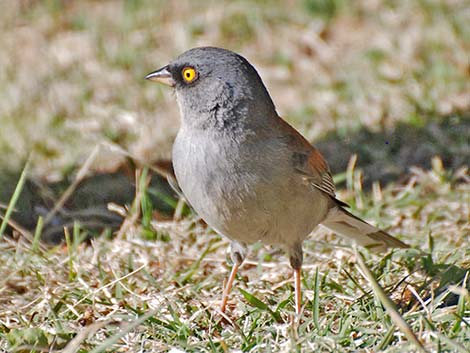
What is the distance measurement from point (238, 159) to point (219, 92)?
43 cm

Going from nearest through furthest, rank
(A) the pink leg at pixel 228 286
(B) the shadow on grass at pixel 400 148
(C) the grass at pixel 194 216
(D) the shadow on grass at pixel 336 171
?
1. (C) the grass at pixel 194 216
2. (A) the pink leg at pixel 228 286
3. (D) the shadow on grass at pixel 336 171
4. (B) the shadow on grass at pixel 400 148

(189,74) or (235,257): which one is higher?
(189,74)

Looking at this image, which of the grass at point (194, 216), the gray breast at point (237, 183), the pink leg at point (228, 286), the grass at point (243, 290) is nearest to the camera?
the grass at point (243, 290)

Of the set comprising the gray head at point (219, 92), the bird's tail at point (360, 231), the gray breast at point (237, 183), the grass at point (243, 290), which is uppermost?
the gray head at point (219, 92)

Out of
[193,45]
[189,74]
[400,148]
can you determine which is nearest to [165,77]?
[189,74]

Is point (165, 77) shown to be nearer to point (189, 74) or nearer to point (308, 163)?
point (189, 74)

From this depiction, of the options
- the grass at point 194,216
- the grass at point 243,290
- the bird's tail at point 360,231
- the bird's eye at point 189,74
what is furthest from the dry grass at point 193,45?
the bird's eye at point 189,74

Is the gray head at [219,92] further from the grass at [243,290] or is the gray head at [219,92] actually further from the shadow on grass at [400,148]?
the shadow on grass at [400,148]

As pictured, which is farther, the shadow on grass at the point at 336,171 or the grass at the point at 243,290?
the shadow on grass at the point at 336,171

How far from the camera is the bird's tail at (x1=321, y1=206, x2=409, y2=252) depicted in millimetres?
5453

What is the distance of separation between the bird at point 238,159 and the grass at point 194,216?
371 millimetres

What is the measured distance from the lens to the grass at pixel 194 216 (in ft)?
14.6

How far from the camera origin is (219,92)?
4.86 metres

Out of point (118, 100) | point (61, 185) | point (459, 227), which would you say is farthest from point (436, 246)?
point (118, 100)
